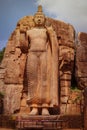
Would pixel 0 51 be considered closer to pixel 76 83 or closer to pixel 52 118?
pixel 76 83

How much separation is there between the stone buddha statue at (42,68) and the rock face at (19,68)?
793 millimetres

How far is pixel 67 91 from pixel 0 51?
15445 mm

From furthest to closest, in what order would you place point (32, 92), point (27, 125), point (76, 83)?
point (76, 83) < point (32, 92) < point (27, 125)

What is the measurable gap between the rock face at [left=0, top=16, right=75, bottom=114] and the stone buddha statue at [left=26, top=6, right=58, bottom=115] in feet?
2.60

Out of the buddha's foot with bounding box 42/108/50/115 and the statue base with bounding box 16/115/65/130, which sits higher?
the buddha's foot with bounding box 42/108/50/115

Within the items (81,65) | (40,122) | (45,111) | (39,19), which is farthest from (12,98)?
(40,122)

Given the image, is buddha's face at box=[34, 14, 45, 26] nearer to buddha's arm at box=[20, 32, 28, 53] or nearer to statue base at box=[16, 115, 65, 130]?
buddha's arm at box=[20, 32, 28, 53]

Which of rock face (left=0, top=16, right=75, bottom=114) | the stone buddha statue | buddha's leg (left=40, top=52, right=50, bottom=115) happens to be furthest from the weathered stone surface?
buddha's leg (left=40, top=52, right=50, bottom=115)

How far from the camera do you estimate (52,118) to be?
33.8ft

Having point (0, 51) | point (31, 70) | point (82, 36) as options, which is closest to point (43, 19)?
point (31, 70)

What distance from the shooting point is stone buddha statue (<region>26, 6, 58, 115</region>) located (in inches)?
459

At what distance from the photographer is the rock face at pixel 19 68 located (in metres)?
13.1

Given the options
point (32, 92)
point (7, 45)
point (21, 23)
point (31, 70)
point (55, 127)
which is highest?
point (21, 23)

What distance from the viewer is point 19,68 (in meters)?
Result: 13.3
